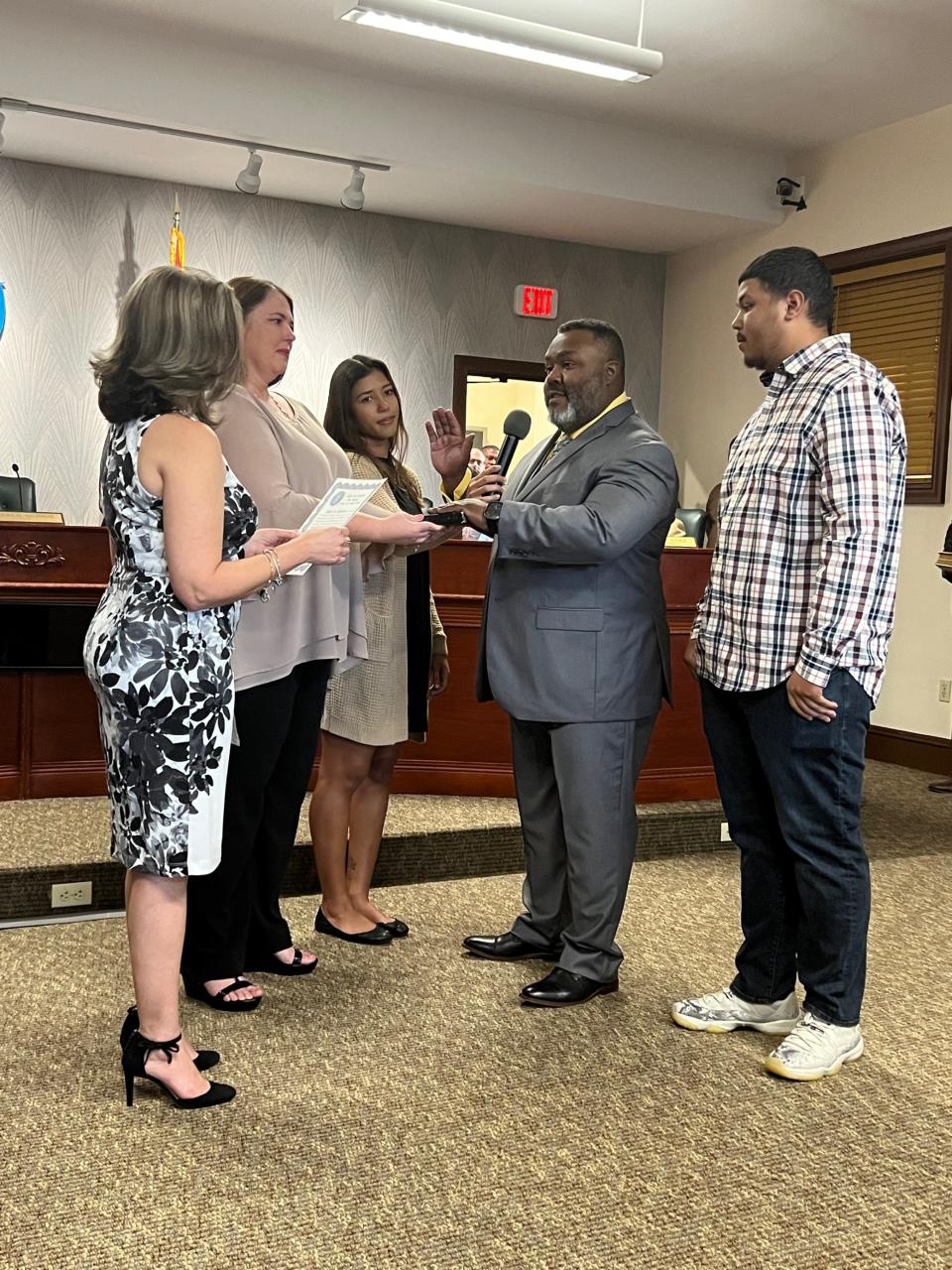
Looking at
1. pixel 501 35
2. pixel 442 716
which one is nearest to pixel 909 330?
pixel 501 35

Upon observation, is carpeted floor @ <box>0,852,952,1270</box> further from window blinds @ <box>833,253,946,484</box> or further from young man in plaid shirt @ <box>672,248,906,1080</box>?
window blinds @ <box>833,253,946,484</box>

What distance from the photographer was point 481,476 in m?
2.75

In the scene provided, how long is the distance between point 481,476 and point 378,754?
2.57ft

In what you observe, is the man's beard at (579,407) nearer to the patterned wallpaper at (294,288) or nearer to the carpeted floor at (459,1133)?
the carpeted floor at (459,1133)

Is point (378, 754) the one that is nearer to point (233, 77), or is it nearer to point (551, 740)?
point (551, 740)

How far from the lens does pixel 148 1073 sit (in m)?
2.18

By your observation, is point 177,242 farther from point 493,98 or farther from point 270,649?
point 270,649

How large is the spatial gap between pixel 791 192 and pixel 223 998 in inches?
236

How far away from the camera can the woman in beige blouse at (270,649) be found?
2.50m

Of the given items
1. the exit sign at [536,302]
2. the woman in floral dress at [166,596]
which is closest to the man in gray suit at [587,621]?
the woman in floral dress at [166,596]

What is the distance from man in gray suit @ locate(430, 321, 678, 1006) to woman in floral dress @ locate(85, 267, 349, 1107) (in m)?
0.78

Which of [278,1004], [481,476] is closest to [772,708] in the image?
[481,476]

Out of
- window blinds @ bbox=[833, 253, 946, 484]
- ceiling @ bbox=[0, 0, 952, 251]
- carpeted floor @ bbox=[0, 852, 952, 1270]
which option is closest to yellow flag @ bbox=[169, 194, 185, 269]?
ceiling @ bbox=[0, 0, 952, 251]

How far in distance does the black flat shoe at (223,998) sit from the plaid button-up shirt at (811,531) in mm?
1179
